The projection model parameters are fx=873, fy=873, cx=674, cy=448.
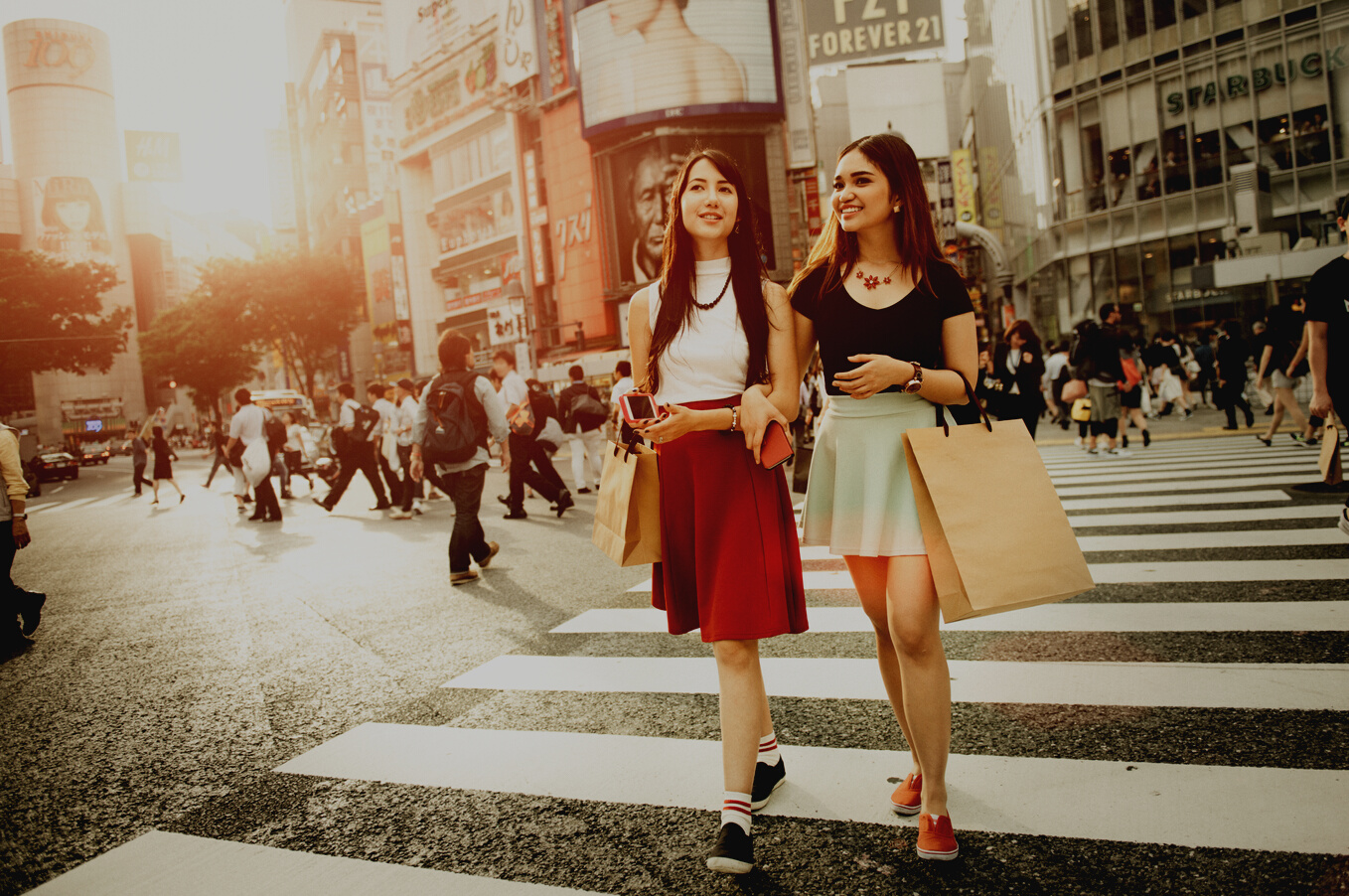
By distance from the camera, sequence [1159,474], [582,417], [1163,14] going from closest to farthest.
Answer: [1159,474] → [582,417] → [1163,14]

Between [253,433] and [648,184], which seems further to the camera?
[648,184]

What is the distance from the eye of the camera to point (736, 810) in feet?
7.47

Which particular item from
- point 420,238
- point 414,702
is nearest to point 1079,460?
point 414,702

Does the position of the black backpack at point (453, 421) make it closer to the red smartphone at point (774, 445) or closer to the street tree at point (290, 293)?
the red smartphone at point (774, 445)

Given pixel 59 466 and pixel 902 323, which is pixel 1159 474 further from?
pixel 59 466

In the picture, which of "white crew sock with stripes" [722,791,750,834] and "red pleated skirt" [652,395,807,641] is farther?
"red pleated skirt" [652,395,807,641]

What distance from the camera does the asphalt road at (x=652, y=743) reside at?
2.29 m

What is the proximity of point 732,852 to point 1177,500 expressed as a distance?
6.78 metres

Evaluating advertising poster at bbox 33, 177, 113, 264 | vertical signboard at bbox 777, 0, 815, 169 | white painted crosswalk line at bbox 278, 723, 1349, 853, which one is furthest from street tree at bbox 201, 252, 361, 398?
white painted crosswalk line at bbox 278, 723, 1349, 853

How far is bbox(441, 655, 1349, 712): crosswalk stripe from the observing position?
3152 mm

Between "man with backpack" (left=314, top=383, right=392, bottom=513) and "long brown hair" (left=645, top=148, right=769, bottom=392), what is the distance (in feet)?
34.8

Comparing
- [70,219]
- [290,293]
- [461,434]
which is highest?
[70,219]

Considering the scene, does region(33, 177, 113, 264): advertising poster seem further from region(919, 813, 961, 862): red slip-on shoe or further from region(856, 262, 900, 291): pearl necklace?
region(919, 813, 961, 862): red slip-on shoe

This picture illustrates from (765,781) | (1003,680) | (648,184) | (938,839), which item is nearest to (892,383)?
(938,839)
